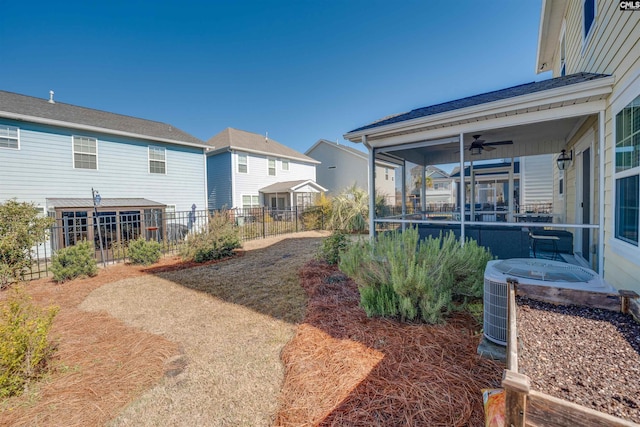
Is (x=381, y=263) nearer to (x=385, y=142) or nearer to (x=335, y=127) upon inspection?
(x=385, y=142)

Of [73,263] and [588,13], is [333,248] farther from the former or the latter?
[588,13]

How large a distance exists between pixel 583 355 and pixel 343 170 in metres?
23.1

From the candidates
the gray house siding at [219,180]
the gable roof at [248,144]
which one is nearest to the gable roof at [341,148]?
the gable roof at [248,144]

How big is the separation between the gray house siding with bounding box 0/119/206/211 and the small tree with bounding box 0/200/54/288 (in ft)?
13.2

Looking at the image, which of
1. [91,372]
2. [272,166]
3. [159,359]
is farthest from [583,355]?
[272,166]

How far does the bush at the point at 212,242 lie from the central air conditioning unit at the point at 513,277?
693 centimetres

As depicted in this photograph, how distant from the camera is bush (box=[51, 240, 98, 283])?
224 inches

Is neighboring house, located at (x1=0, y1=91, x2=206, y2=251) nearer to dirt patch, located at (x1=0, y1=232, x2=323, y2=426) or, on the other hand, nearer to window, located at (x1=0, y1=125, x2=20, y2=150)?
window, located at (x1=0, y1=125, x2=20, y2=150)

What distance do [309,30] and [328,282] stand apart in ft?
33.7

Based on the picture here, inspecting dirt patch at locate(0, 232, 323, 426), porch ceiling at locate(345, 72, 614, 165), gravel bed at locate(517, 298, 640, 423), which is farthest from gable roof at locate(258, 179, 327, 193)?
gravel bed at locate(517, 298, 640, 423)

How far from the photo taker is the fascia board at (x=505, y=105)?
3.46 meters

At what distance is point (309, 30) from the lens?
10773mm

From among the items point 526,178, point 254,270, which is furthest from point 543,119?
point 526,178

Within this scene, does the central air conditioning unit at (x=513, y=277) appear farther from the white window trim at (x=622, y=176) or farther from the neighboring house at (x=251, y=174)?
the neighboring house at (x=251, y=174)
